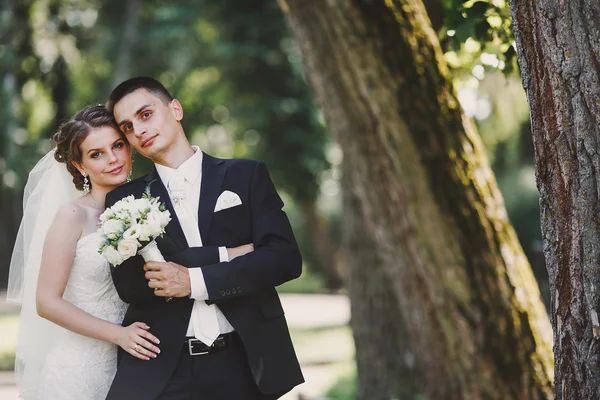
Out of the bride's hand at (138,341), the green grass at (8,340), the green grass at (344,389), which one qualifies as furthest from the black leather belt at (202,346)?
the green grass at (8,340)

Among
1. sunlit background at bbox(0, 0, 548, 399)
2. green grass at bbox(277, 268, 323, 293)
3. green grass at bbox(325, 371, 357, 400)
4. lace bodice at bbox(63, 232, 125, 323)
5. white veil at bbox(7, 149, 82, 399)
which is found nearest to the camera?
lace bodice at bbox(63, 232, 125, 323)

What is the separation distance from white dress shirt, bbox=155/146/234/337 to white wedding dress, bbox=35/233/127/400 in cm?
48

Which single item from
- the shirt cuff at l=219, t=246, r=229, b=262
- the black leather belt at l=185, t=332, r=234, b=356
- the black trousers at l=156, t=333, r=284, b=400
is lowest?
the black trousers at l=156, t=333, r=284, b=400

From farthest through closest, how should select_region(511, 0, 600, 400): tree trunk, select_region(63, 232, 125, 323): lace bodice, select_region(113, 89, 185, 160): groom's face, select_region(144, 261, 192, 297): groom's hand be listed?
select_region(63, 232, 125, 323): lace bodice < select_region(113, 89, 185, 160): groom's face < select_region(144, 261, 192, 297): groom's hand < select_region(511, 0, 600, 400): tree trunk

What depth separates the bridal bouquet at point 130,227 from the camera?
3285 millimetres

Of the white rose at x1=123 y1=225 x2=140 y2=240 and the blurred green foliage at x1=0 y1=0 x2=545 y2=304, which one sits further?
the blurred green foliage at x1=0 y1=0 x2=545 y2=304

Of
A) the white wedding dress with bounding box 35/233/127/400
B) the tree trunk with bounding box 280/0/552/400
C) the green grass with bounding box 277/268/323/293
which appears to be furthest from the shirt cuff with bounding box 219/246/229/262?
the green grass with bounding box 277/268/323/293

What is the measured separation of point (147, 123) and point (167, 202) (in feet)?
1.20

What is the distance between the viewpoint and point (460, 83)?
23.1ft

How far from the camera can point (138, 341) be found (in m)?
3.51

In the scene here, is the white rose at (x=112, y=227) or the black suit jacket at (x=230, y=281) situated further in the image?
the black suit jacket at (x=230, y=281)

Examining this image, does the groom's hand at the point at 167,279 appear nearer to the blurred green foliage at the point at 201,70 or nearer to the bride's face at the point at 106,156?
the bride's face at the point at 106,156

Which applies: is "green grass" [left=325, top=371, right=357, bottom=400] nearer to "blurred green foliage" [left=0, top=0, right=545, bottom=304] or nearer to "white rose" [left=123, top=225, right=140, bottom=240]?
"blurred green foliage" [left=0, top=0, right=545, bottom=304]

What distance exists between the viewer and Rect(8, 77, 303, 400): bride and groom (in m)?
3.48
